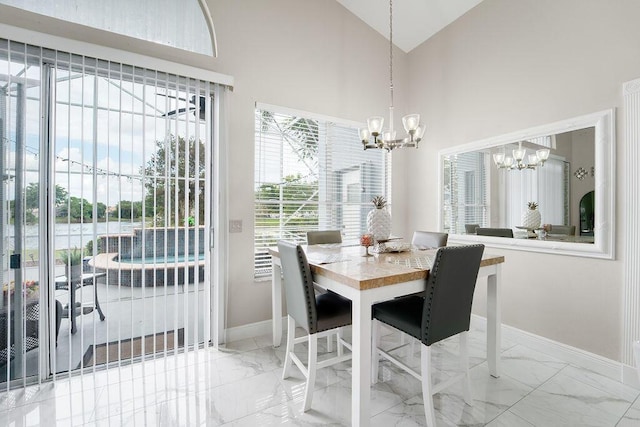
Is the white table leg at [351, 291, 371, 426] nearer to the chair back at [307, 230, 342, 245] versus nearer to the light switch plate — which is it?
the chair back at [307, 230, 342, 245]

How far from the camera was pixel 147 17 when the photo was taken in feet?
7.46

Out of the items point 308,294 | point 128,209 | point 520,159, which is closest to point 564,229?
point 520,159

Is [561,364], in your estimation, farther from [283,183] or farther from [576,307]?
[283,183]

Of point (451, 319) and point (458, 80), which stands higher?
point (458, 80)

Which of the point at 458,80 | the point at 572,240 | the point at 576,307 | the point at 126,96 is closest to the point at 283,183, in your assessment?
the point at 126,96

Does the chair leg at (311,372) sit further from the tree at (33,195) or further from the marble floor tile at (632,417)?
the tree at (33,195)

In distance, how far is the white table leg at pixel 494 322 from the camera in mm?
2043

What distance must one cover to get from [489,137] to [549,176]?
0.69 m

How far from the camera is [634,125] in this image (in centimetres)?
194

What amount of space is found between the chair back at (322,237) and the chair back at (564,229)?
6.19 ft

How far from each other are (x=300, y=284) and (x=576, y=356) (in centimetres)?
235

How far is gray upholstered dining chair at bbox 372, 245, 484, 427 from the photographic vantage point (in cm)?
155

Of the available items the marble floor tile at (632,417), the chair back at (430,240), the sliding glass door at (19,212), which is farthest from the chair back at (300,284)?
the marble floor tile at (632,417)

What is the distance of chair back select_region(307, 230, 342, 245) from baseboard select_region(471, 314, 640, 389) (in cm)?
186
